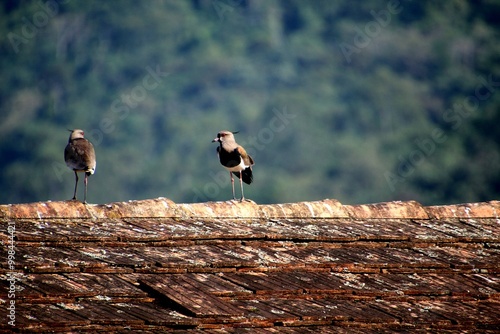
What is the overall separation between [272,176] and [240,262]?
10933 cm

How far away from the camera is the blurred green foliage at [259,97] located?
362 feet

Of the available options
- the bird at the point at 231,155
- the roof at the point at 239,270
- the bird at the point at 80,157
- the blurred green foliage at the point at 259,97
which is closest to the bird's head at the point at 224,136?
the bird at the point at 231,155

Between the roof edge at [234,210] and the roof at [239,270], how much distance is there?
14 millimetres

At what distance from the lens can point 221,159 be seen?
644 inches

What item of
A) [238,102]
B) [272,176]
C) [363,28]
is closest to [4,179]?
[272,176]

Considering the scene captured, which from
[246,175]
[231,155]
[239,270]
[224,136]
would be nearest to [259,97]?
[246,175]

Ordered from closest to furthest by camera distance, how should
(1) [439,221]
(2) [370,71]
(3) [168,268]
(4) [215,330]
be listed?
(4) [215,330], (3) [168,268], (1) [439,221], (2) [370,71]

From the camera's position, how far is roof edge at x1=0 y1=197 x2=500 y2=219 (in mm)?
9531

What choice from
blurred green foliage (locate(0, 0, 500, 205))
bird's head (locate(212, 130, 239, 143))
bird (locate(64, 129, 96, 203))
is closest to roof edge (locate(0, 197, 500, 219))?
bird (locate(64, 129, 96, 203))

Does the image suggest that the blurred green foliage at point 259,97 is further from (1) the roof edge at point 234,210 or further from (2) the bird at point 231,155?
(1) the roof edge at point 234,210

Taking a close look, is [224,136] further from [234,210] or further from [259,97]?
[259,97]

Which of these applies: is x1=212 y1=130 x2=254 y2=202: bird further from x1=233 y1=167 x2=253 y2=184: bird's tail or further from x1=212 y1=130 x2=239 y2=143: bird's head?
x1=233 y1=167 x2=253 y2=184: bird's tail

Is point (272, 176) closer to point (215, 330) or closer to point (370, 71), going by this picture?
point (370, 71)

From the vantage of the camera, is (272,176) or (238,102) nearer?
(272,176)
